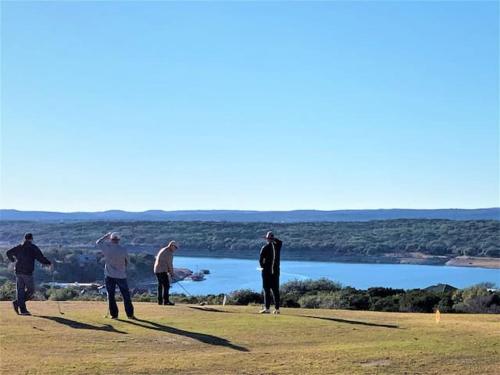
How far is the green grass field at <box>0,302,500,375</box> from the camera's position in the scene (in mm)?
11789

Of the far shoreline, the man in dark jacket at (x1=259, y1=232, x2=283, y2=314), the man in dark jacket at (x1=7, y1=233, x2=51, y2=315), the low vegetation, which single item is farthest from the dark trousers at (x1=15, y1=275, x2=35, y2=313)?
the far shoreline

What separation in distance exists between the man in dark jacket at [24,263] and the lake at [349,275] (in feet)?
71.2

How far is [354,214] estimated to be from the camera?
4796 inches

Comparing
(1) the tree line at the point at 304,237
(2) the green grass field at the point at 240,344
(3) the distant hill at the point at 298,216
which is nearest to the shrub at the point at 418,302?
(2) the green grass field at the point at 240,344

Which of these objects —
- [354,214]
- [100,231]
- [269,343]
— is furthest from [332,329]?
[354,214]

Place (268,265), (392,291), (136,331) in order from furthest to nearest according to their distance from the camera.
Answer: (392,291), (268,265), (136,331)

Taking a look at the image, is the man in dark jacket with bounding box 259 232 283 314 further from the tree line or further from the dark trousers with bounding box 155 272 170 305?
the tree line

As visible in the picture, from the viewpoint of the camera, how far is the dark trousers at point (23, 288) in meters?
17.2

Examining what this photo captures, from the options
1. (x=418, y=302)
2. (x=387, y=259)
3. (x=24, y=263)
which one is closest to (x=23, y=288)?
(x=24, y=263)

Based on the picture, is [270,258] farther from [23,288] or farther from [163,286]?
[23,288]

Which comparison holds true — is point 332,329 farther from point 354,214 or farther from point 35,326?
point 354,214

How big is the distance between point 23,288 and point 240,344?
20.2 ft

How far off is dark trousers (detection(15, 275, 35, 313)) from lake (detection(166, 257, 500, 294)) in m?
21.7

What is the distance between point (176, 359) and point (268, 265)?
241 inches
